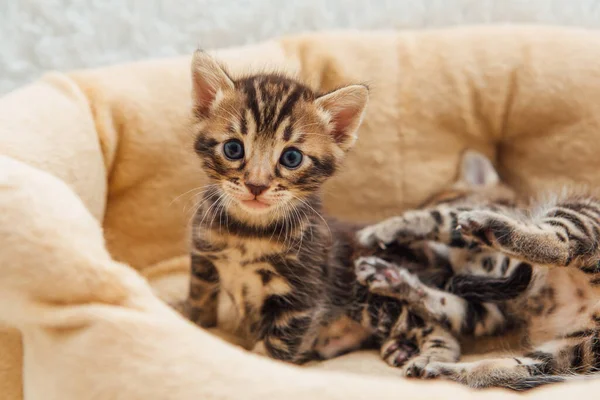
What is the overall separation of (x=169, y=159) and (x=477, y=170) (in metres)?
1.06

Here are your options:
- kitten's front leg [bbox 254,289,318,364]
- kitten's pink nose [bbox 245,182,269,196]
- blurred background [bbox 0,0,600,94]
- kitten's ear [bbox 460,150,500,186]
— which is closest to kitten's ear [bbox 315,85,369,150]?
kitten's pink nose [bbox 245,182,269,196]

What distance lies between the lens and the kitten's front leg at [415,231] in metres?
1.85

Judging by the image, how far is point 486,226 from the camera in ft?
5.07

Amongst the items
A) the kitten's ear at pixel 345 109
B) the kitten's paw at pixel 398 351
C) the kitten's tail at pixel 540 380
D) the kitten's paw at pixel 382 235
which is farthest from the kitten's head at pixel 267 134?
the kitten's tail at pixel 540 380

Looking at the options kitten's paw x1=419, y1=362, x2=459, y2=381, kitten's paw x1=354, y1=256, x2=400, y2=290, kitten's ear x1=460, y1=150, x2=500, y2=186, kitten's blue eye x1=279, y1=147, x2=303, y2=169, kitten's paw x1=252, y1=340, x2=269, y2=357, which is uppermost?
kitten's blue eye x1=279, y1=147, x2=303, y2=169

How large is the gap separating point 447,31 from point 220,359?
1.65 m

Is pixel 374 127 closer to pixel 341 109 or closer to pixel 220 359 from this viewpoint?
pixel 341 109

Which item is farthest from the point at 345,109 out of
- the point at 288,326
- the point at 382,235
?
the point at 288,326

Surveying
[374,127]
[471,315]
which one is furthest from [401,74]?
[471,315]

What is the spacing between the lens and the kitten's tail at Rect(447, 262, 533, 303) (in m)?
1.77

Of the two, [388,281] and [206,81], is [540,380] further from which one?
[206,81]

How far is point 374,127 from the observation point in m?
2.21

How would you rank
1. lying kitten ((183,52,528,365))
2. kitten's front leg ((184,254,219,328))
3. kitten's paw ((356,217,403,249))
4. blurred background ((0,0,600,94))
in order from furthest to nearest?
1. blurred background ((0,0,600,94))
2. kitten's paw ((356,217,403,249))
3. kitten's front leg ((184,254,219,328))
4. lying kitten ((183,52,528,365))

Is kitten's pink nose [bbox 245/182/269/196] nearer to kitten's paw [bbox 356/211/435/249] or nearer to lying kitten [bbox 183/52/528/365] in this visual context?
lying kitten [bbox 183/52/528/365]
